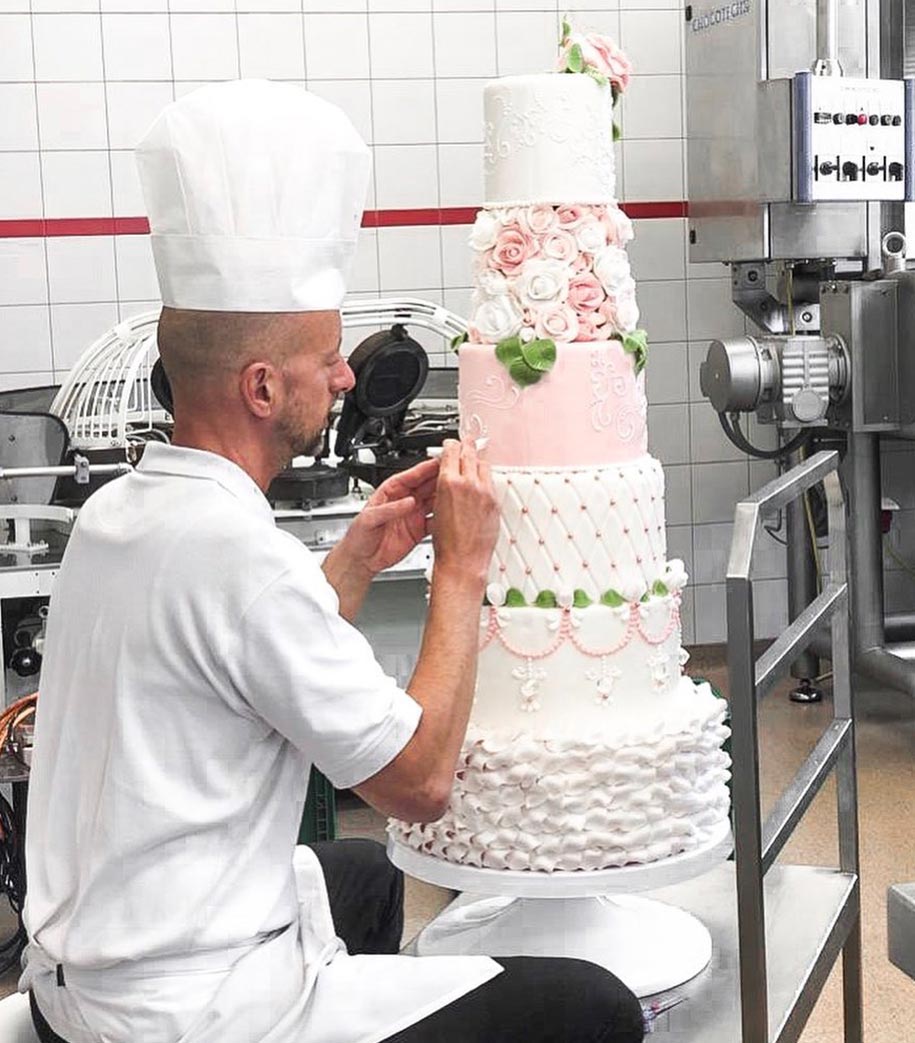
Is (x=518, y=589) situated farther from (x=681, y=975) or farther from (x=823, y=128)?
(x=823, y=128)

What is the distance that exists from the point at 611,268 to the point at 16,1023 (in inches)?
42.9

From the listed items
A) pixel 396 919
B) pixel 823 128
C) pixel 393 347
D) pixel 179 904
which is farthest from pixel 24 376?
pixel 179 904

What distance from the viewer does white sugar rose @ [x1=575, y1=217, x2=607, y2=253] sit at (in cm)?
199

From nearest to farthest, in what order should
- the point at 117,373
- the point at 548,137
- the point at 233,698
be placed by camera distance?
the point at 233,698 < the point at 548,137 < the point at 117,373

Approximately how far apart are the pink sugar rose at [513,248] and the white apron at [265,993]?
0.81 metres

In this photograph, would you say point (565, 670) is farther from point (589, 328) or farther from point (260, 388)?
point (260, 388)

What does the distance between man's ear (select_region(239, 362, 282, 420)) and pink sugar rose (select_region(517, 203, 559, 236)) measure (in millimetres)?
448

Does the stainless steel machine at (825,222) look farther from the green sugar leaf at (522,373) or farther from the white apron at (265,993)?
the white apron at (265,993)

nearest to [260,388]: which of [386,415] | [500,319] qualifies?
[500,319]

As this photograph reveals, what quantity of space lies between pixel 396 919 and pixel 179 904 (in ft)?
1.94

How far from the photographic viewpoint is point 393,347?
3646 mm

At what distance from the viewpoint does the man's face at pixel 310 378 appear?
1704 mm

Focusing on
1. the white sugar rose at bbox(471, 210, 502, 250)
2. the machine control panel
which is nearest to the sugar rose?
the white sugar rose at bbox(471, 210, 502, 250)

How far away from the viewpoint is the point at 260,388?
1685 mm
